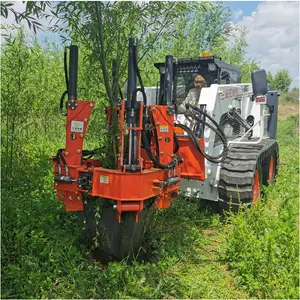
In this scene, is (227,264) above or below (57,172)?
below

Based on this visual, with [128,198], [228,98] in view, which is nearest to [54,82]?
[228,98]

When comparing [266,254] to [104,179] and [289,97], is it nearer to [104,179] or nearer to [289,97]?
[104,179]

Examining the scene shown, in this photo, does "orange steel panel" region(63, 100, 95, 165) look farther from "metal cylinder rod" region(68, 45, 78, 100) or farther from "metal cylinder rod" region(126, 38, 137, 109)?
"metal cylinder rod" region(126, 38, 137, 109)

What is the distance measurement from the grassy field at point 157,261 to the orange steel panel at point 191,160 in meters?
0.71

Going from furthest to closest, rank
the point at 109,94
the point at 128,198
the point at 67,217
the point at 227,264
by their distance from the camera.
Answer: the point at 67,217
the point at 227,264
the point at 109,94
the point at 128,198

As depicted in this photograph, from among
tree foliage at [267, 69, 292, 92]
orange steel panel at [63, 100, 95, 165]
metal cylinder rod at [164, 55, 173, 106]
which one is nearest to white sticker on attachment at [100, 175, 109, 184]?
orange steel panel at [63, 100, 95, 165]

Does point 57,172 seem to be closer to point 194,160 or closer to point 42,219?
point 42,219

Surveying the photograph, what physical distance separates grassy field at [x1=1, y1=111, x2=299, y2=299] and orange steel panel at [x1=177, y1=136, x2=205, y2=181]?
2.32 feet

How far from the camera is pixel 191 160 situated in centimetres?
401

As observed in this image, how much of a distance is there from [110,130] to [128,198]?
0.77 metres

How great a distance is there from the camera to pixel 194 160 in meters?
4.00

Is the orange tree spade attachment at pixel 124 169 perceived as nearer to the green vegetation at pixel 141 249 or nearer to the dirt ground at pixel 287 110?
the green vegetation at pixel 141 249

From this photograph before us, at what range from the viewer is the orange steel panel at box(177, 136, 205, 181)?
13.1 ft

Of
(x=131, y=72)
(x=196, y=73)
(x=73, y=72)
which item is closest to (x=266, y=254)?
(x=131, y=72)
